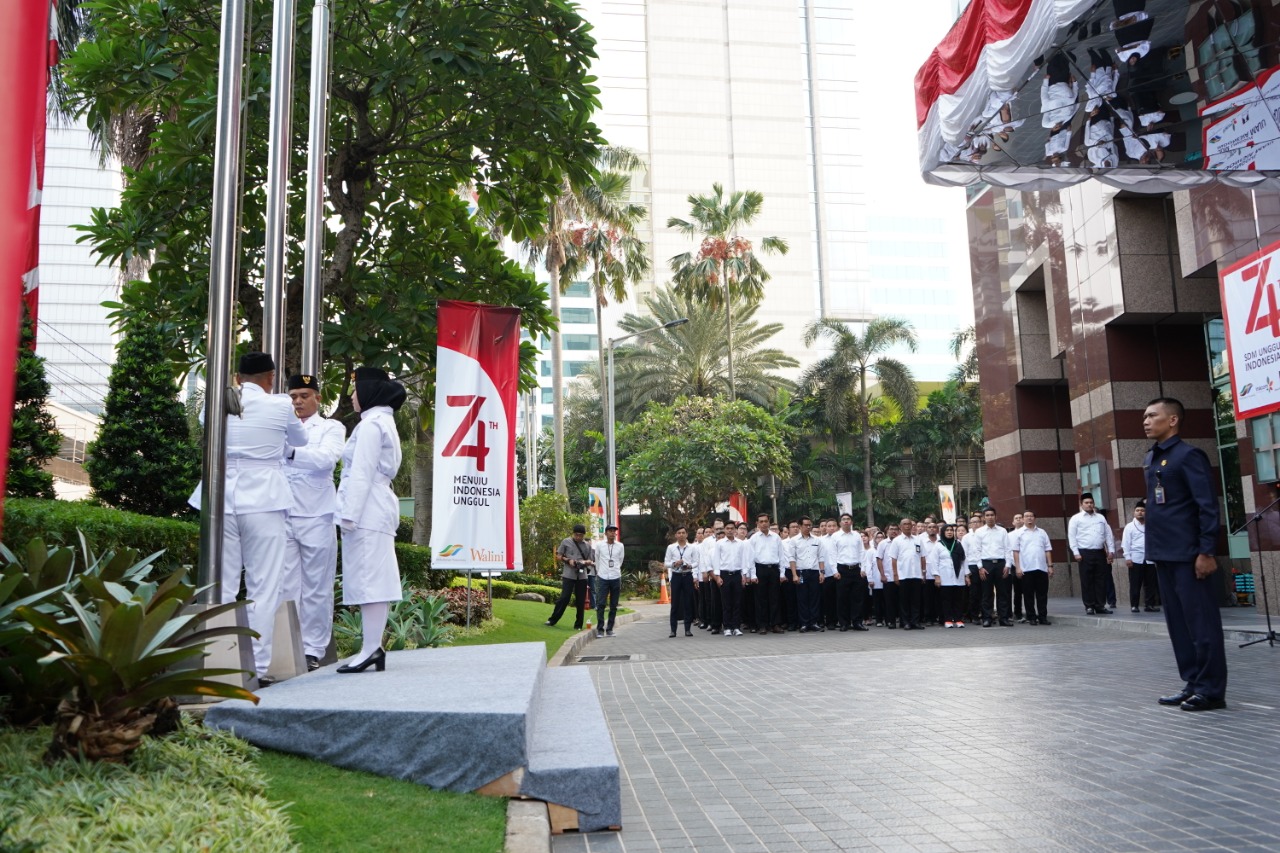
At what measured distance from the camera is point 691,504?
46.3 m

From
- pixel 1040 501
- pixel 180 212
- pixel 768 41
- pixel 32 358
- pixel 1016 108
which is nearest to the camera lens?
pixel 180 212

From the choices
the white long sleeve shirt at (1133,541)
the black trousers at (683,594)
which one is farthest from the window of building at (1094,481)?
the black trousers at (683,594)

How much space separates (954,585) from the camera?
66.2 feet

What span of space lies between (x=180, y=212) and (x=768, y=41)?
309ft

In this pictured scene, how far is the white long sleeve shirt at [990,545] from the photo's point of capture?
19.6 meters

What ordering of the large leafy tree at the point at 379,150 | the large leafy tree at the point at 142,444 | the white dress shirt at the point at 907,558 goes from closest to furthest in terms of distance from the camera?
the large leafy tree at the point at 379,150, the large leafy tree at the point at 142,444, the white dress shirt at the point at 907,558

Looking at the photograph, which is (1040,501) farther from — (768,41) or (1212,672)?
(768,41)

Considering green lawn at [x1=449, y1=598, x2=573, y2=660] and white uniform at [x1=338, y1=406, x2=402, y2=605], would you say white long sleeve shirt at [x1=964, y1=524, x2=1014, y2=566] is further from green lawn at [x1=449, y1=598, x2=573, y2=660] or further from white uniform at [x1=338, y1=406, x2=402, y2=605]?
white uniform at [x1=338, y1=406, x2=402, y2=605]

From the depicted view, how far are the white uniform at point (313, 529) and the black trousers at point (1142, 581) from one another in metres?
16.0

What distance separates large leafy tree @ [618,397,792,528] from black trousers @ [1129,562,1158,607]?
24543 mm

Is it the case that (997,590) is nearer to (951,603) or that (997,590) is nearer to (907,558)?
(951,603)

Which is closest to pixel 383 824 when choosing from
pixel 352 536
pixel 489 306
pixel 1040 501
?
pixel 352 536

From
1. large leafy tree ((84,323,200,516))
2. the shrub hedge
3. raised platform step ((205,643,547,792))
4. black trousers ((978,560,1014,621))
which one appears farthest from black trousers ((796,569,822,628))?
raised platform step ((205,643,547,792))

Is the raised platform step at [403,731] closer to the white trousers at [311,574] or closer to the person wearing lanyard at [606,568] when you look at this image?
the white trousers at [311,574]
